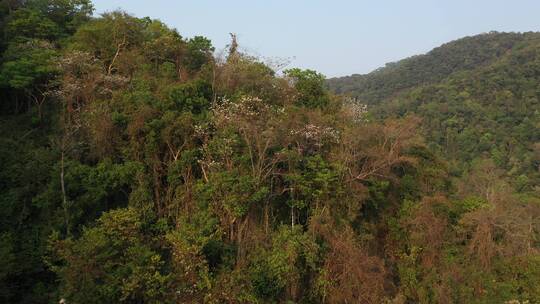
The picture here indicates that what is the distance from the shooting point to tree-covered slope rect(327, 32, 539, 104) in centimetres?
6462

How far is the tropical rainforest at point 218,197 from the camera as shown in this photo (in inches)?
425

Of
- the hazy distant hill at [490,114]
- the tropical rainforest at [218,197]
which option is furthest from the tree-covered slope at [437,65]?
the tropical rainforest at [218,197]

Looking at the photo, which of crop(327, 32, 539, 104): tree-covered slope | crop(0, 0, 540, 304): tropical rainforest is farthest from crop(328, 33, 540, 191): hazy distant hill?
crop(0, 0, 540, 304): tropical rainforest

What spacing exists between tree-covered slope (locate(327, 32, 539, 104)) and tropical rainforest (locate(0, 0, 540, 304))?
4843 centimetres

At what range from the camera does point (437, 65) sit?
7000 cm

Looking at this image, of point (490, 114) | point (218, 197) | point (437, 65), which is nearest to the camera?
point (218, 197)

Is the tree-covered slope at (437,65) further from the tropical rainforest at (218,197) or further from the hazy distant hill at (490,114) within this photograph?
the tropical rainforest at (218,197)

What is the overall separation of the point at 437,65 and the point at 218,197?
66717 millimetres

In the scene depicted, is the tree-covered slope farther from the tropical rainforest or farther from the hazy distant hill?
the tropical rainforest

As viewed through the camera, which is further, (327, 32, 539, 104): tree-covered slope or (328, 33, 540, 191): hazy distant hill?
(327, 32, 539, 104): tree-covered slope

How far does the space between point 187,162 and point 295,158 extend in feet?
9.84

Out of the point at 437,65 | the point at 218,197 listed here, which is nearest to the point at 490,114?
the point at 218,197

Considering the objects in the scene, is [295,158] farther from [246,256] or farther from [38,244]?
[38,244]

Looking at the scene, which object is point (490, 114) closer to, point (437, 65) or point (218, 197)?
point (218, 197)
